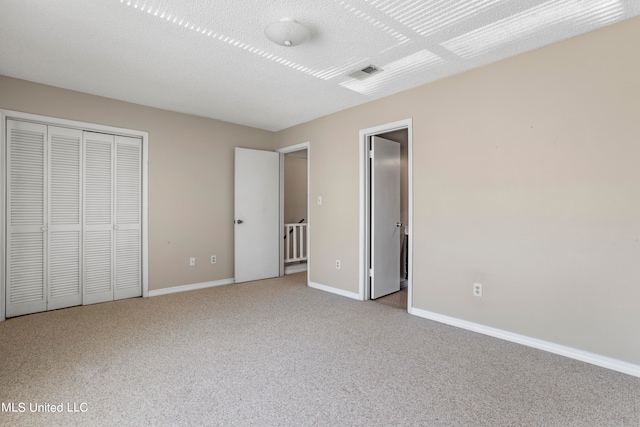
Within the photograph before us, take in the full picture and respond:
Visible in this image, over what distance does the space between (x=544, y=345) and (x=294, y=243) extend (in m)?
3.97

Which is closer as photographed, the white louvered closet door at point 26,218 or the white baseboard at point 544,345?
the white baseboard at point 544,345

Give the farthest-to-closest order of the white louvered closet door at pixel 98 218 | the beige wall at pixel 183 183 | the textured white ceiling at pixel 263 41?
the beige wall at pixel 183 183, the white louvered closet door at pixel 98 218, the textured white ceiling at pixel 263 41

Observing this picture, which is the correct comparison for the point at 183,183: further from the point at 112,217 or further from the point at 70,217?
the point at 70,217

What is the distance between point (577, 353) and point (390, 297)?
2.00 m

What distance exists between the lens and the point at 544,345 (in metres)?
2.49

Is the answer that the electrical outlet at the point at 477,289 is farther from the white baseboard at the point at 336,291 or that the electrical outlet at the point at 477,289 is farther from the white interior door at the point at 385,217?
the white baseboard at the point at 336,291

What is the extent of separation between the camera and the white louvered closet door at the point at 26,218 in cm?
322

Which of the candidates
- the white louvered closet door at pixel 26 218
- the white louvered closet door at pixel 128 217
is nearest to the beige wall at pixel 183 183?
the white louvered closet door at pixel 128 217

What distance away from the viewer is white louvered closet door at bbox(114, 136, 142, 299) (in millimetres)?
3891

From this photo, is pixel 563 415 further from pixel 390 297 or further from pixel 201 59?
pixel 201 59

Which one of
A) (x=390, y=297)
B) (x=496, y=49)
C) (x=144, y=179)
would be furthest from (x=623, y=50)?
(x=144, y=179)

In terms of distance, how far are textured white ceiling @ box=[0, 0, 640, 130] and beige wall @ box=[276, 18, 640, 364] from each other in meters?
0.24

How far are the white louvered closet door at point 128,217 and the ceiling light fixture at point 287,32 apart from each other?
2.62 metres

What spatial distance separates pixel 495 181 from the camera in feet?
9.13
